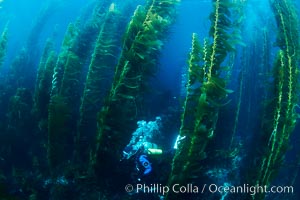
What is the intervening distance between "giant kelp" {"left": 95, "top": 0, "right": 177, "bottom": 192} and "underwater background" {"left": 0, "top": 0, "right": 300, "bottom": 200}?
0.02m

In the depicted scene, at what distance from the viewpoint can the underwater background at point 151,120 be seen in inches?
220

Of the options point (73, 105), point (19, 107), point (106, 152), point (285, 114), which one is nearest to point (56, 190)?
point (106, 152)

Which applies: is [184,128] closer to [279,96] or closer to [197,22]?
[279,96]

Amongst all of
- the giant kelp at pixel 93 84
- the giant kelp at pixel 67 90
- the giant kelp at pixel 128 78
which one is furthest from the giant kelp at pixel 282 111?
the giant kelp at pixel 67 90

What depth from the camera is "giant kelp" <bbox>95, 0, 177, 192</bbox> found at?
6.21 meters

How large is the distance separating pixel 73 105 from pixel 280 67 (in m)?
5.40

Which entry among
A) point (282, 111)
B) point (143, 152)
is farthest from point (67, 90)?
point (282, 111)

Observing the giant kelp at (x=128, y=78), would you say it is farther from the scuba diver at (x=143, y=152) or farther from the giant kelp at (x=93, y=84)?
the scuba diver at (x=143, y=152)

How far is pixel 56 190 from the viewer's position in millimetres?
7160

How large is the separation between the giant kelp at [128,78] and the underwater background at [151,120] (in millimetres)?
25

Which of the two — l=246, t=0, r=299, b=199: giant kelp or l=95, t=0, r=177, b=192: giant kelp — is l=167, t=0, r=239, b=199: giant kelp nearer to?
l=246, t=0, r=299, b=199: giant kelp

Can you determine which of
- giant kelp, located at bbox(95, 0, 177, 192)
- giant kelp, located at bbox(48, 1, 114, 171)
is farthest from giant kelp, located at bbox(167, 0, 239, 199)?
giant kelp, located at bbox(48, 1, 114, 171)

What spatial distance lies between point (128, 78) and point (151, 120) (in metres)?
3.46

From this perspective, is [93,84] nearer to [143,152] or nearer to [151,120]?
[143,152]
